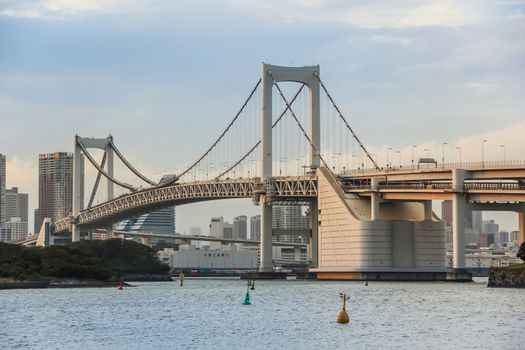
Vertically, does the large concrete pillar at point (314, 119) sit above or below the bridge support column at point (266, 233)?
above

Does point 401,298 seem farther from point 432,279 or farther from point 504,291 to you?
point 432,279

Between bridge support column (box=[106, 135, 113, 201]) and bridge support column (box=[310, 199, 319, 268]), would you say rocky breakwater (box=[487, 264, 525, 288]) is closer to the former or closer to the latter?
bridge support column (box=[310, 199, 319, 268])

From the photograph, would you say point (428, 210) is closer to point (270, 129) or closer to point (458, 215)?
point (458, 215)

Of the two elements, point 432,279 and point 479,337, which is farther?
point 432,279

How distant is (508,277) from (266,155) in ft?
129

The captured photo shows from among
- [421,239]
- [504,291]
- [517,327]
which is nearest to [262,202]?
[421,239]

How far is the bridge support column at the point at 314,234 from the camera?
12950cm

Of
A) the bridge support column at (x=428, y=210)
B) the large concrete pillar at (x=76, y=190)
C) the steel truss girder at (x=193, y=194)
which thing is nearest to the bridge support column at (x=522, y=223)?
the bridge support column at (x=428, y=210)

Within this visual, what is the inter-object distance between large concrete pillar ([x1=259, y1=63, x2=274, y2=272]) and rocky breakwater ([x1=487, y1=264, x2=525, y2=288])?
35.3 meters

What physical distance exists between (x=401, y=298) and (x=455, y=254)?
26.0 m

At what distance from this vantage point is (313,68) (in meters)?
131

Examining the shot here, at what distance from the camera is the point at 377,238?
382 feet

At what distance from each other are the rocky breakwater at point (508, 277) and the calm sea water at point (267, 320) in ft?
4.12

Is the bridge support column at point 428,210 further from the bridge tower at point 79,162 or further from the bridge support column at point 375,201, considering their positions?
the bridge tower at point 79,162
